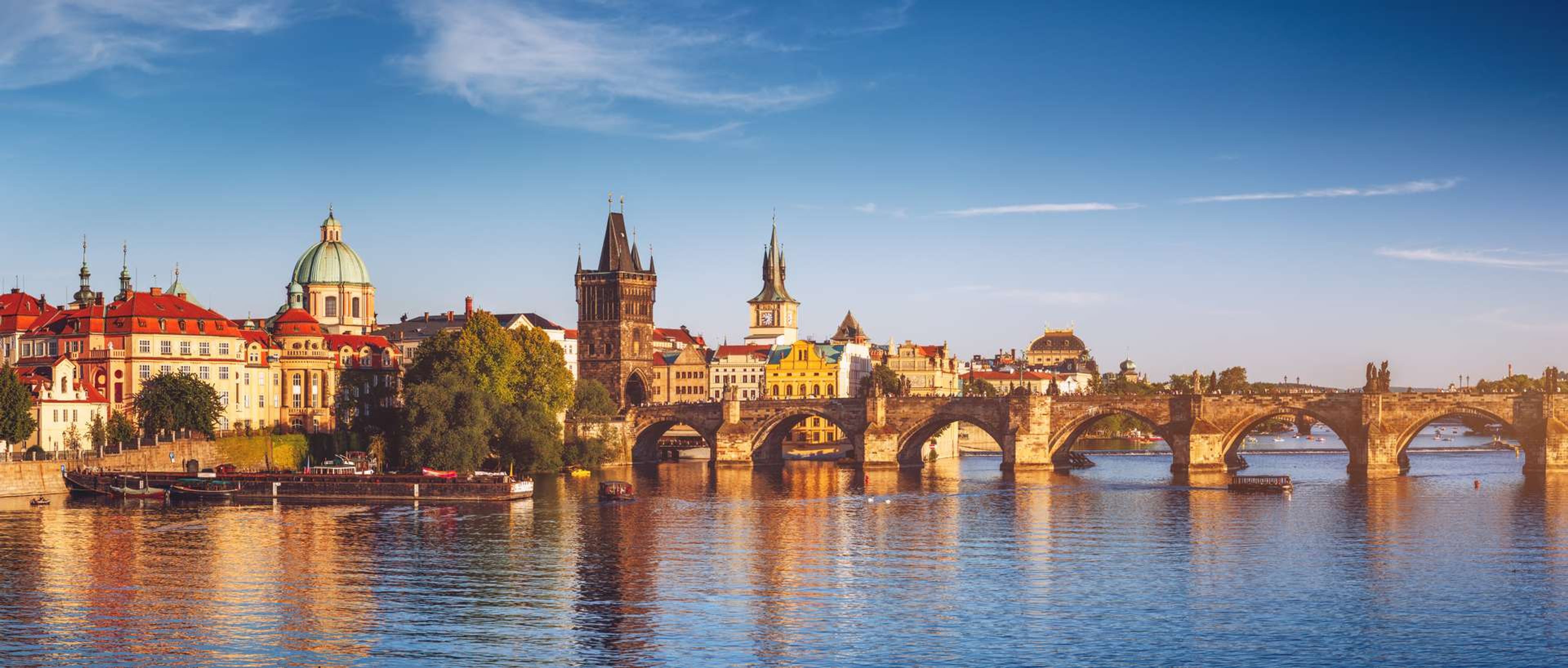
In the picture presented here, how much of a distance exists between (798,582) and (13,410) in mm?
65574

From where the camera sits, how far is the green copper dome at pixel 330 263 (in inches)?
7490

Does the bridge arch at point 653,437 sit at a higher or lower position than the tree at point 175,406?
lower

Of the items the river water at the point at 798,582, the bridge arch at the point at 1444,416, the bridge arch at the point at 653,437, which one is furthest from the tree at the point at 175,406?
the bridge arch at the point at 1444,416

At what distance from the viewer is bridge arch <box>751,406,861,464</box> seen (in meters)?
163

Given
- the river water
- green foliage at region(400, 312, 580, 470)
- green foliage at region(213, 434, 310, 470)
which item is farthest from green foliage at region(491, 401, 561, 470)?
the river water

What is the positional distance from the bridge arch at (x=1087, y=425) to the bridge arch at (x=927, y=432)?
4.61 meters

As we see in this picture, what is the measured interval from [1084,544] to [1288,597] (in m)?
19.0

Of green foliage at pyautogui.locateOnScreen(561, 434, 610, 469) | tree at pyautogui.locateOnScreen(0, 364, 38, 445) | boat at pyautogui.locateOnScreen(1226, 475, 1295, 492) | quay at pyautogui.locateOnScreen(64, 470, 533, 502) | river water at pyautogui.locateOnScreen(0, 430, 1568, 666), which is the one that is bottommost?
river water at pyautogui.locateOnScreen(0, 430, 1568, 666)

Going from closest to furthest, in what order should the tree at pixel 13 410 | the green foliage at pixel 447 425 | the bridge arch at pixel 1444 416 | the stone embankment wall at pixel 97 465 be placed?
the stone embankment wall at pixel 97 465 < the tree at pixel 13 410 < the green foliage at pixel 447 425 < the bridge arch at pixel 1444 416

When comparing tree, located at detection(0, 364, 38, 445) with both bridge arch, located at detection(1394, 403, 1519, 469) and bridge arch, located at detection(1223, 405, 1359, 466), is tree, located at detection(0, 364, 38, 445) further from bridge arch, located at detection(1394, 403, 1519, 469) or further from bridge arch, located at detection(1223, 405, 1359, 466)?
bridge arch, located at detection(1394, 403, 1519, 469)

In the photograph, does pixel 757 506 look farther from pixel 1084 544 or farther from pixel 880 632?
pixel 880 632

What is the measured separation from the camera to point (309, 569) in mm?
78750

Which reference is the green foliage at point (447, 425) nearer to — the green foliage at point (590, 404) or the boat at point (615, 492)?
the boat at point (615, 492)

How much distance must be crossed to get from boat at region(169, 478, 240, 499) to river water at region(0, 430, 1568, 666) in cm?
473
